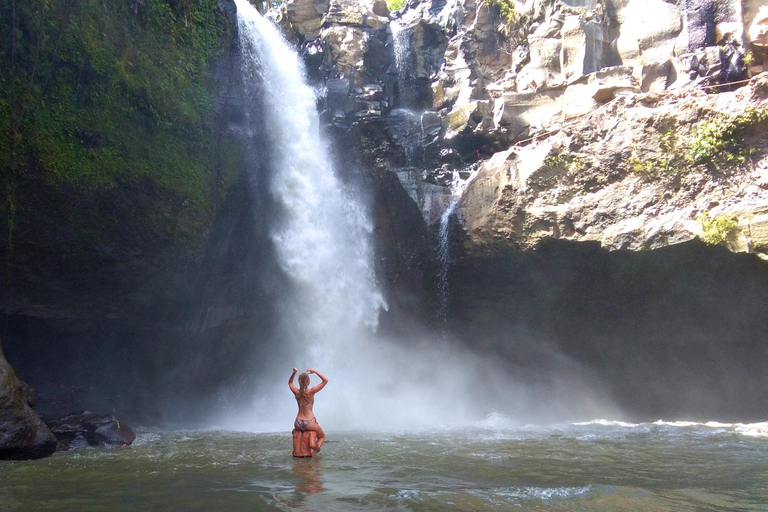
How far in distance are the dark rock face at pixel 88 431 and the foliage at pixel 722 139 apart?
41.9 ft

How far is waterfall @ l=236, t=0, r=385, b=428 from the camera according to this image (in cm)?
1633

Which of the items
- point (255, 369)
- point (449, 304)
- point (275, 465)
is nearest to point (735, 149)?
point (449, 304)

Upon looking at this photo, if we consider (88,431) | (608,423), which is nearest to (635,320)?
(608,423)

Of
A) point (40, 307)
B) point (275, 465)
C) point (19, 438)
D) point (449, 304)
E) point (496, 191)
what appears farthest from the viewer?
point (449, 304)

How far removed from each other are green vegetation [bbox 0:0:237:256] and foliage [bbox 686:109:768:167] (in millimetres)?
11139

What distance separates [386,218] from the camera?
55.5ft

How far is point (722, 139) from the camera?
1205cm

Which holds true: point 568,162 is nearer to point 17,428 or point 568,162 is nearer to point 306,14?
point 306,14

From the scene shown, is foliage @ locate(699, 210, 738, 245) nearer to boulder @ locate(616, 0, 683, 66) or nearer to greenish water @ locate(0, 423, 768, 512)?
greenish water @ locate(0, 423, 768, 512)

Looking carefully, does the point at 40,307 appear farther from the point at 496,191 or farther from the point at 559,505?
the point at 559,505

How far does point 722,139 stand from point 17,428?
45.9 feet

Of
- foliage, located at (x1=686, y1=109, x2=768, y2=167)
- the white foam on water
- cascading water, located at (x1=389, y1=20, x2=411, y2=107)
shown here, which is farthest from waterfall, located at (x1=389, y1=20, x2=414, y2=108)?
the white foam on water

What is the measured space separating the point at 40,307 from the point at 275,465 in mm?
8002

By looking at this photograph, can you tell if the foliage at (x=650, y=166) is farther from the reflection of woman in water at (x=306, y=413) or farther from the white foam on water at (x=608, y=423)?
the reflection of woman in water at (x=306, y=413)
